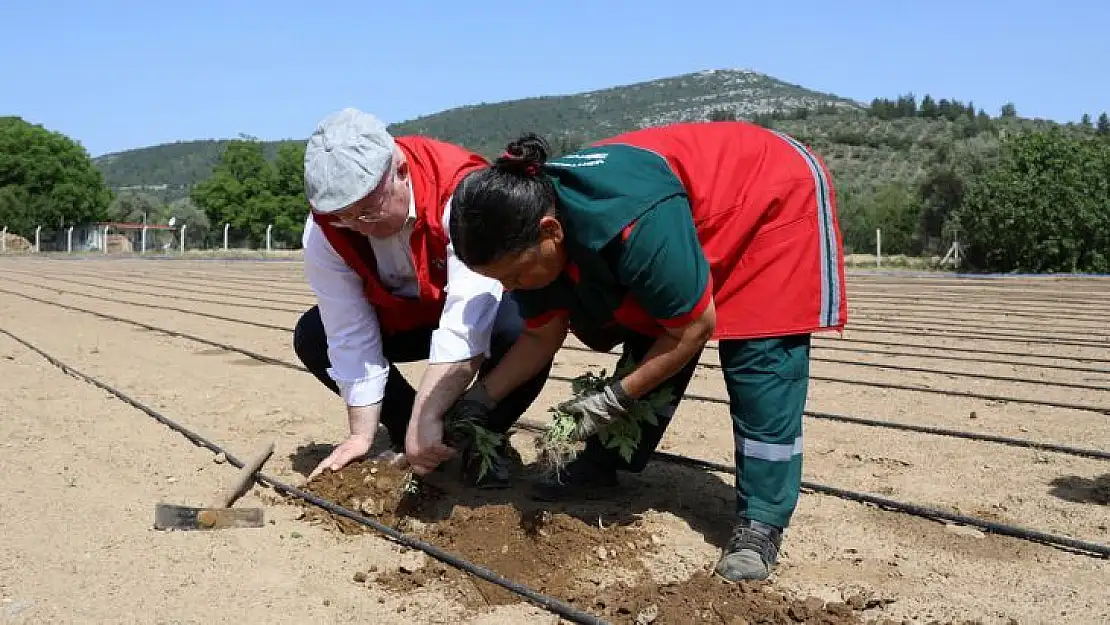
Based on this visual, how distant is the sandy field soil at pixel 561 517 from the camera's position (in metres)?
2.78

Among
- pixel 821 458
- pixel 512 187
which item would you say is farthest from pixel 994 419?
pixel 512 187

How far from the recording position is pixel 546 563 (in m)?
3.06

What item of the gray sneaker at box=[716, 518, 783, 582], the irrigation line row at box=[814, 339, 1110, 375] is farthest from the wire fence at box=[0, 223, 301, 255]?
the gray sneaker at box=[716, 518, 783, 582]

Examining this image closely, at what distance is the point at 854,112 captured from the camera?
87562 mm

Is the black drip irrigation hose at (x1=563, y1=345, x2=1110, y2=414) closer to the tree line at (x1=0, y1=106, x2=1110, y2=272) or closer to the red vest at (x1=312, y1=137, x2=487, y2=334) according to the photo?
the red vest at (x1=312, y1=137, x2=487, y2=334)

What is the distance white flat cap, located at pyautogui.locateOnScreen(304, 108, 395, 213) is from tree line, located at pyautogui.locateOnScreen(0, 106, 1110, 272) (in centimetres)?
657

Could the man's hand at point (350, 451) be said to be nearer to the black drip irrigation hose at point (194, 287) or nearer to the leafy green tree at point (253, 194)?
the black drip irrigation hose at point (194, 287)

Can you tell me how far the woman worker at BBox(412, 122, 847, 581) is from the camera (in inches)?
104

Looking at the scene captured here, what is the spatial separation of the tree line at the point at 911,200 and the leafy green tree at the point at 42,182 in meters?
0.06

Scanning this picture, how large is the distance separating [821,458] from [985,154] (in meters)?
30.6

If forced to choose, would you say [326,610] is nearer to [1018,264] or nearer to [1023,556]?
[1023,556]

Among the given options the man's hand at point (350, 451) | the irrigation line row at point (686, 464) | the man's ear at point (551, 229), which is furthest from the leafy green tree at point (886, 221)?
the man's ear at point (551, 229)

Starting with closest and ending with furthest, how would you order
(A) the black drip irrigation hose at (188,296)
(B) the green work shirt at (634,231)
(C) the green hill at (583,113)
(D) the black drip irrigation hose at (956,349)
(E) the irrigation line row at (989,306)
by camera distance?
1. (B) the green work shirt at (634,231)
2. (D) the black drip irrigation hose at (956,349)
3. (E) the irrigation line row at (989,306)
4. (A) the black drip irrigation hose at (188,296)
5. (C) the green hill at (583,113)

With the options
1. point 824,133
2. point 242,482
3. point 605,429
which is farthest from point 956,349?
point 824,133
